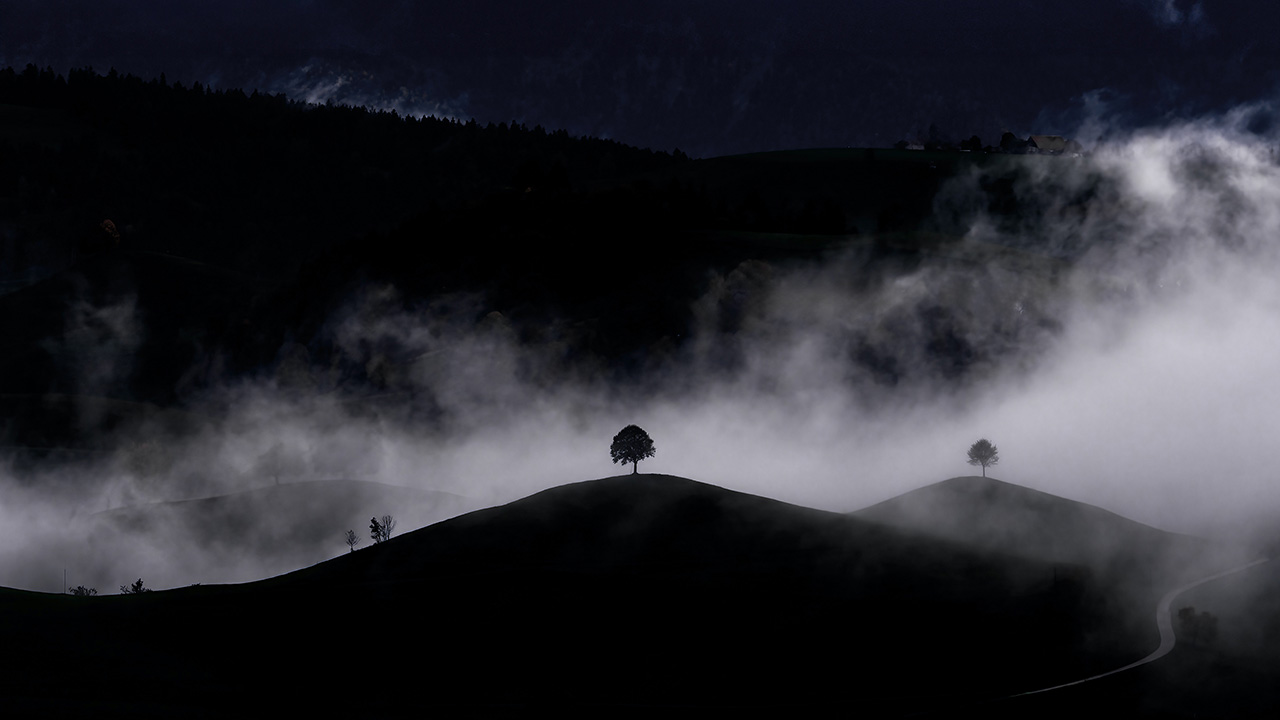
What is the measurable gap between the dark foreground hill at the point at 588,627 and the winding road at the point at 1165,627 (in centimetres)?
170

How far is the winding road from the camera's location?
94.2m

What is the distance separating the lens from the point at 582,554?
401ft

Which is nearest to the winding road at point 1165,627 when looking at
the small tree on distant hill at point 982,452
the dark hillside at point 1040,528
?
the dark hillside at point 1040,528

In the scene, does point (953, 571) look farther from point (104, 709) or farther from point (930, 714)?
point (104, 709)

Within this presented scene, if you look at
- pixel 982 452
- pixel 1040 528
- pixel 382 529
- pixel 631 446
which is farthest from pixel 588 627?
pixel 382 529

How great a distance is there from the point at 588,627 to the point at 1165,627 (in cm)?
4757

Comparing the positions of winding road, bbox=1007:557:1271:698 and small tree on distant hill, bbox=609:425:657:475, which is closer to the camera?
winding road, bbox=1007:557:1271:698

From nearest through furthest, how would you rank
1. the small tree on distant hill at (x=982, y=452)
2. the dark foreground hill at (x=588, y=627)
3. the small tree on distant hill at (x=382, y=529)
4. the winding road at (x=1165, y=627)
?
1. the dark foreground hill at (x=588, y=627)
2. the winding road at (x=1165, y=627)
3. the small tree on distant hill at (x=382, y=529)
4. the small tree on distant hill at (x=982, y=452)

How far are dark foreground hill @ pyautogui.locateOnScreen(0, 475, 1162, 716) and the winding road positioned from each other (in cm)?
170

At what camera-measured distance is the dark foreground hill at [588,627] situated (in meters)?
92.9

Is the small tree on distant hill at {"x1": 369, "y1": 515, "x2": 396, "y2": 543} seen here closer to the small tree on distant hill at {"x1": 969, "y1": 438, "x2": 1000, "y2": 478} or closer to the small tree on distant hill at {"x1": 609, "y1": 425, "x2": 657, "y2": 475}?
the small tree on distant hill at {"x1": 609, "y1": 425, "x2": 657, "y2": 475}

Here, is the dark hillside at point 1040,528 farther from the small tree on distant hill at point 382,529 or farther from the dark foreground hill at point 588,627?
the small tree on distant hill at point 382,529

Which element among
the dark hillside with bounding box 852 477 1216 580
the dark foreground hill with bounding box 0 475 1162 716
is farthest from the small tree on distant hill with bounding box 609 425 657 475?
the dark hillside with bounding box 852 477 1216 580

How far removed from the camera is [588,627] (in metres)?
105
